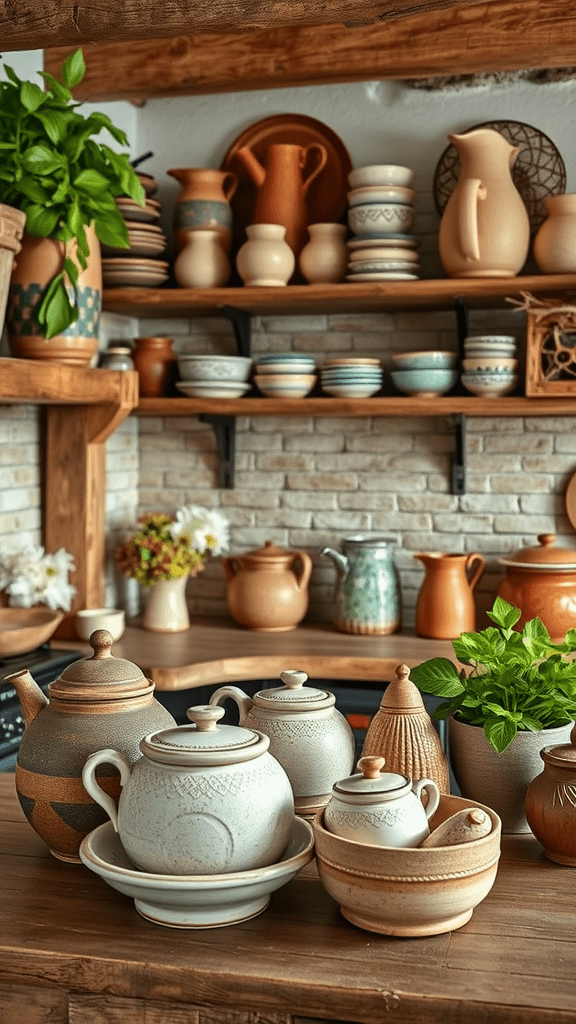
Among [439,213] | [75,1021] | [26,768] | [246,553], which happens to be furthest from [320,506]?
[75,1021]

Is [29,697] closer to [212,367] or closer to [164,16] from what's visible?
[164,16]

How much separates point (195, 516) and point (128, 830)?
221 centimetres

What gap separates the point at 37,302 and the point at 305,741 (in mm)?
1727

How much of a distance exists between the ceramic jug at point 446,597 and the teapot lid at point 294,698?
70.5 inches

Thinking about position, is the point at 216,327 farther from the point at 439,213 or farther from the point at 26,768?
the point at 26,768

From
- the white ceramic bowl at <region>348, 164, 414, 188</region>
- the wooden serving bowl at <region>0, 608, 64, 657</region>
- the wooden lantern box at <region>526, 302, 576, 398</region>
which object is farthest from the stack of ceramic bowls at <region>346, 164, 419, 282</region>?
the wooden serving bowl at <region>0, 608, 64, 657</region>

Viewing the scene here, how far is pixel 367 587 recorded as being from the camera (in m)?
3.25

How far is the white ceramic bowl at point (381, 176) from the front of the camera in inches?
124

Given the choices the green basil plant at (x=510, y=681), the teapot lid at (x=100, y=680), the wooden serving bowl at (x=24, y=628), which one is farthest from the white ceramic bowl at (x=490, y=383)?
the teapot lid at (x=100, y=680)

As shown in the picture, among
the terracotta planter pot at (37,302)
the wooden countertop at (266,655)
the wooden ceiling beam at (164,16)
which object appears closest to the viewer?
the wooden ceiling beam at (164,16)

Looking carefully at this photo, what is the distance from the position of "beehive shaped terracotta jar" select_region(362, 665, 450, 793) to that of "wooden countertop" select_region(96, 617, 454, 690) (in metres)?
1.49

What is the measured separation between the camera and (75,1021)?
1.11 meters

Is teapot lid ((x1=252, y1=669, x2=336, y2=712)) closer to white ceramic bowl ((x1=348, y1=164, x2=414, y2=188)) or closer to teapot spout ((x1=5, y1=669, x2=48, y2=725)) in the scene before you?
teapot spout ((x1=5, y1=669, x2=48, y2=725))

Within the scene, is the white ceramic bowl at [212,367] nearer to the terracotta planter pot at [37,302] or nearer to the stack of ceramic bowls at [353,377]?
the stack of ceramic bowls at [353,377]
